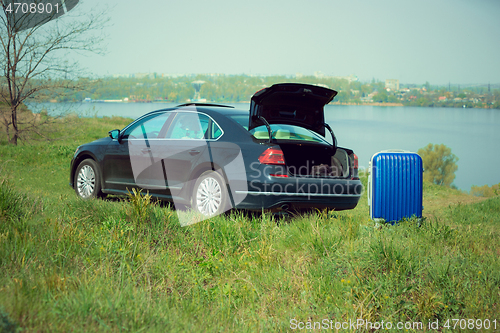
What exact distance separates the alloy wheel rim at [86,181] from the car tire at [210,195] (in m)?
2.92

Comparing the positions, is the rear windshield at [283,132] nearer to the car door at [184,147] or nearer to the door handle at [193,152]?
the car door at [184,147]

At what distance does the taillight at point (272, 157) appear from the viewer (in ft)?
18.6

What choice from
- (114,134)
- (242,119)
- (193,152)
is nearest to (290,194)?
(242,119)

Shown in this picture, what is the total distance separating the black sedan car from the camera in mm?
5746

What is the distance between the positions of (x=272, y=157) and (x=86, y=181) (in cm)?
447

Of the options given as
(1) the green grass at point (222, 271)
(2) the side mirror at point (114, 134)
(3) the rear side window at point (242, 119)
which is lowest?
(1) the green grass at point (222, 271)

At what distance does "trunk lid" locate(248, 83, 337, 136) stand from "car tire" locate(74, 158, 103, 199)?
3.70 metres

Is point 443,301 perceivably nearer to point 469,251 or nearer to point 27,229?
point 469,251

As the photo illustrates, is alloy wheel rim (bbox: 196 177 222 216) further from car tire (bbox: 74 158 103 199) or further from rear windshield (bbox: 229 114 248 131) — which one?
car tire (bbox: 74 158 103 199)

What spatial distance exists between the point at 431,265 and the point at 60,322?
336 centimetres

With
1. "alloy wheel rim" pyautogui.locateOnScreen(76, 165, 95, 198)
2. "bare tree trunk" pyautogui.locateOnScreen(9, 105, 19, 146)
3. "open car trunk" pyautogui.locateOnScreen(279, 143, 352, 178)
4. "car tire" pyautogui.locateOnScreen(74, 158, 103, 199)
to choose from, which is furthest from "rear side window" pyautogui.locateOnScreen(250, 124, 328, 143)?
"bare tree trunk" pyautogui.locateOnScreen(9, 105, 19, 146)

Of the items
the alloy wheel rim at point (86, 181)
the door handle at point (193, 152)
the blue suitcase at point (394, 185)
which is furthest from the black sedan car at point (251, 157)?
the alloy wheel rim at point (86, 181)

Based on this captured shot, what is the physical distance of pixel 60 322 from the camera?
274cm

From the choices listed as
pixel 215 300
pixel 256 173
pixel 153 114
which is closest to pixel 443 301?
pixel 215 300
